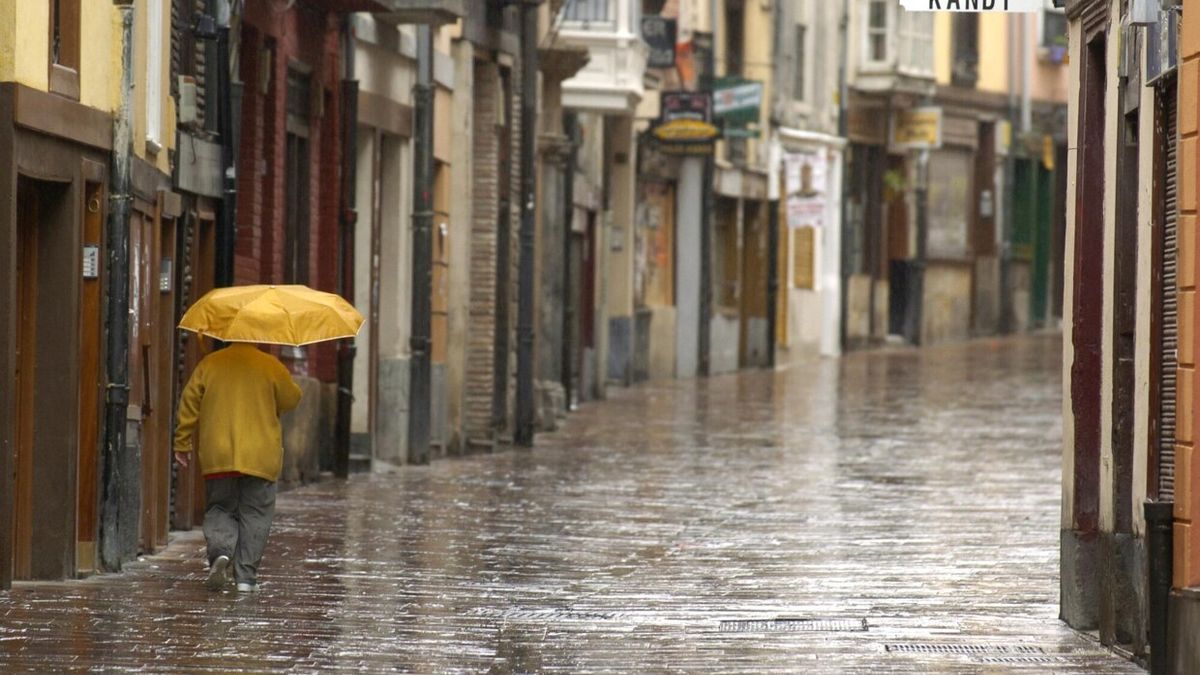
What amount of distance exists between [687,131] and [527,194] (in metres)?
11.1

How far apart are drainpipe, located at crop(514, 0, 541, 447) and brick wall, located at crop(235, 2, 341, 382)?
5430 millimetres

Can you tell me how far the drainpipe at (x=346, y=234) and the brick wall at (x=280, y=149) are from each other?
87 millimetres

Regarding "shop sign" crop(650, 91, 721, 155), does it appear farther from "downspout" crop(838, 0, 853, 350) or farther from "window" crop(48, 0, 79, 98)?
"window" crop(48, 0, 79, 98)

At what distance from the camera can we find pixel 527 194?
2745cm

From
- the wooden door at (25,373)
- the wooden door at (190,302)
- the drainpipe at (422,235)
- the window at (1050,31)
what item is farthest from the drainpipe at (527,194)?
the window at (1050,31)

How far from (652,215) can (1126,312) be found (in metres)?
27.9

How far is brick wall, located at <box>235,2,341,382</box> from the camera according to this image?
1945cm

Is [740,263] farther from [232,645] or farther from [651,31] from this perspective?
[232,645]

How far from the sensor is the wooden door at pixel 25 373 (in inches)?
537

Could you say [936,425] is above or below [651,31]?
below

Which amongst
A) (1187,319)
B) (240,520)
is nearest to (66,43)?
(240,520)

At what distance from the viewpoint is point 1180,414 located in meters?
10.8

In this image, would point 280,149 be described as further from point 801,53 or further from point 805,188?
point 801,53

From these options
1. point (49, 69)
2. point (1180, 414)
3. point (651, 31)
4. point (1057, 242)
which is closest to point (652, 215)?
point (651, 31)
